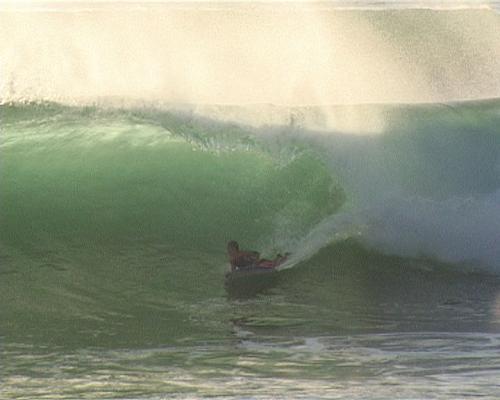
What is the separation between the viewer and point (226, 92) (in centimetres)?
1481

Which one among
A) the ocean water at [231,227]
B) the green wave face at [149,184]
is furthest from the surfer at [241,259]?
the green wave face at [149,184]

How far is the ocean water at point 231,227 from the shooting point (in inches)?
327

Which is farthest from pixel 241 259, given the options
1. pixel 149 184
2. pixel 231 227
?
pixel 149 184

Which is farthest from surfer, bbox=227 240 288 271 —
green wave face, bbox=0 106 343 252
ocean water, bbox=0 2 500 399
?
green wave face, bbox=0 106 343 252

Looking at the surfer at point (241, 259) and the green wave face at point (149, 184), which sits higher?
the green wave face at point (149, 184)

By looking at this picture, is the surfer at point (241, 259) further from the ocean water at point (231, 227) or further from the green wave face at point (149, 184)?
the green wave face at point (149, 184)

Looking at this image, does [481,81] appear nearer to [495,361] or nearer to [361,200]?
[361,200]

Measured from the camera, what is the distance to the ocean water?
8.30m

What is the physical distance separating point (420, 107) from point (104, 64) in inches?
139

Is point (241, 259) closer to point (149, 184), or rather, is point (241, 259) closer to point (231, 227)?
point (231, 227)

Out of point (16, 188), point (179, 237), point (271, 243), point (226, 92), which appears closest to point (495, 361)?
point (271, 243)

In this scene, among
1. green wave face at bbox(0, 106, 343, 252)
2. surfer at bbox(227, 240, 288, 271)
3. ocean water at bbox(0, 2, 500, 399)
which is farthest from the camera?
green wave face at bbox(0, 106, 343, 252)

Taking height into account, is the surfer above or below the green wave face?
below

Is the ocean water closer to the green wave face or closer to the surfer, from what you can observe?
the green wave face
